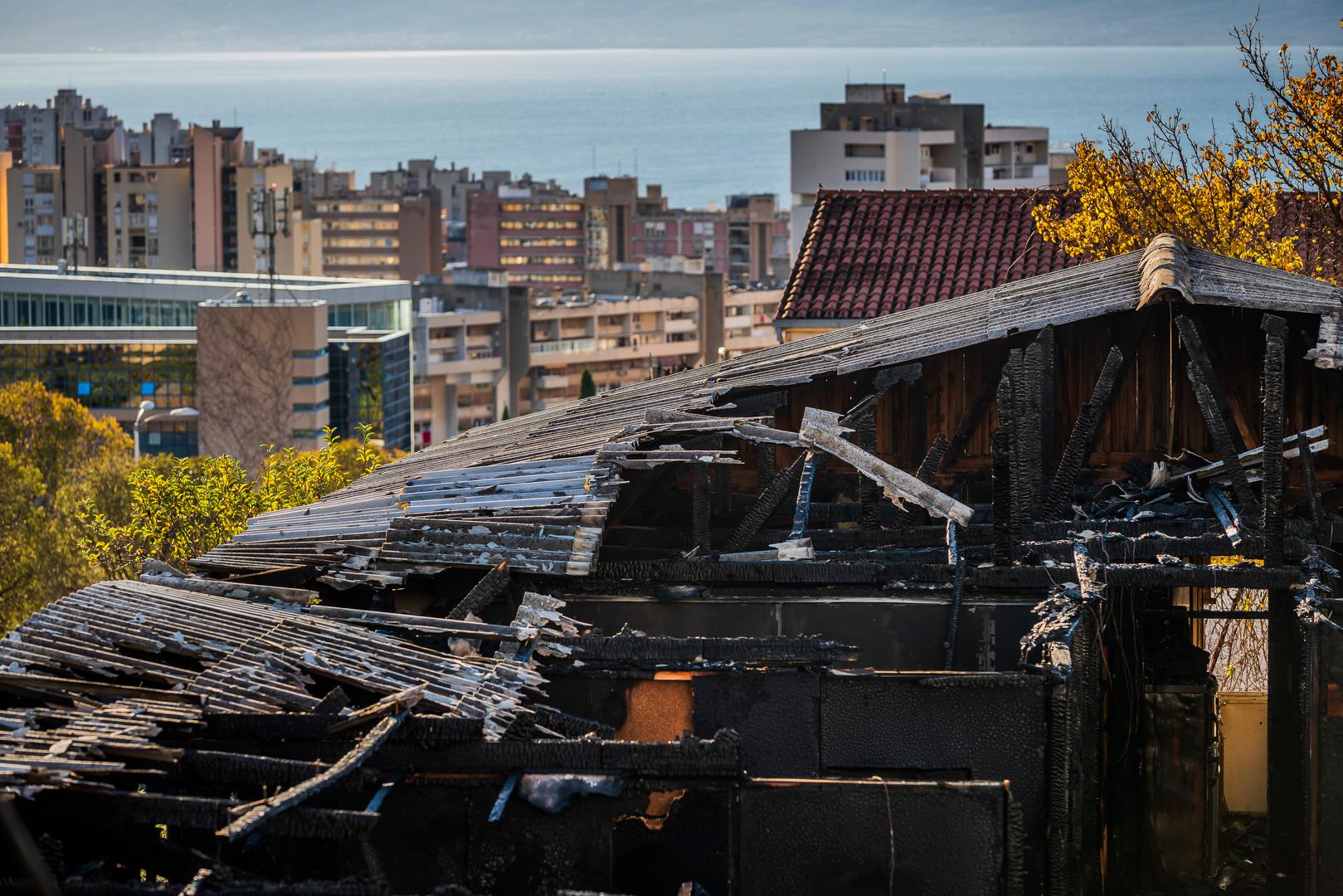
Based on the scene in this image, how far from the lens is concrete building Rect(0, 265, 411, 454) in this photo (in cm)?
10269

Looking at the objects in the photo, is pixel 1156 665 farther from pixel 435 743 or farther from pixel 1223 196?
pixel 1223 196

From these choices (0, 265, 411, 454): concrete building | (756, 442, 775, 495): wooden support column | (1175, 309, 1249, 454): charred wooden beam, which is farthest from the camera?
(0, 265, 411, 454): concrete building

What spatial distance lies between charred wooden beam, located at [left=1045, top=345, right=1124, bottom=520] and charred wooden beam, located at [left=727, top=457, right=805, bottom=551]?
233cm

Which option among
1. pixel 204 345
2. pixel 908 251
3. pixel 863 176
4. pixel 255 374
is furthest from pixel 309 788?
pixel 863 176

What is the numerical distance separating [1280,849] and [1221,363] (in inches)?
201

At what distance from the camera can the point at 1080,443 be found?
61.2 ft

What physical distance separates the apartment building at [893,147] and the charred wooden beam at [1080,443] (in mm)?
113960

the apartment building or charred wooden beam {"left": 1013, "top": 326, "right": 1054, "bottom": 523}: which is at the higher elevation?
the apartment building

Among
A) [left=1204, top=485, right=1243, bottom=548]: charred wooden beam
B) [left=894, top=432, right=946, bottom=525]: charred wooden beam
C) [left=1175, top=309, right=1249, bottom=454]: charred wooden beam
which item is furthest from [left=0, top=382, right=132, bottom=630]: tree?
[left=1175, top=309, right=1249, bottom=454]: charred wooden beam

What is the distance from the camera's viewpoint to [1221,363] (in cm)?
2020

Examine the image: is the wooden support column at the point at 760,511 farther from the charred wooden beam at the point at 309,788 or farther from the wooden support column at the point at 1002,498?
the charred wooden beam at the point at 309,788

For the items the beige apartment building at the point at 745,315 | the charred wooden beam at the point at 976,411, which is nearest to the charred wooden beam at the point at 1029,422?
the charred wooden beam at the point at 976,411

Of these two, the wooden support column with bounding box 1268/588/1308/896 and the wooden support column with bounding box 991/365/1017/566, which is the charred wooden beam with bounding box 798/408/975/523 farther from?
the wooden support column with bounding box 1268/588/1308/896

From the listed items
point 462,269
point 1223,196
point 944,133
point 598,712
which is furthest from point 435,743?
point 462,269
